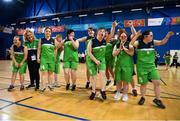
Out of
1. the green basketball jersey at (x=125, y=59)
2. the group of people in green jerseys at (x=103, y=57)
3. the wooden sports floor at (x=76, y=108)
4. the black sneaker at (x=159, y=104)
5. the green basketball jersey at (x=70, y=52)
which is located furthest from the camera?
the green basketball jersey at (x=70, y=52)

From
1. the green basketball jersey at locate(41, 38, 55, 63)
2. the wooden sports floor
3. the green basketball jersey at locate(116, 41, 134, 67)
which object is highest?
the green basketball jersey at locate(41, 38, 55, 63)

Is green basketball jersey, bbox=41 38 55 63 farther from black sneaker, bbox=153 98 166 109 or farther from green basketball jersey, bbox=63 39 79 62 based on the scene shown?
black sneaker, bbox=153 98 166 109

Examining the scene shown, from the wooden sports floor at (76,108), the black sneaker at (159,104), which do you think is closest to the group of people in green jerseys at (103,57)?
the black sneaker at (159,104)

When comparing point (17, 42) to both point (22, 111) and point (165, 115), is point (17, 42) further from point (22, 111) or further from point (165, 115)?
point (165, 115)

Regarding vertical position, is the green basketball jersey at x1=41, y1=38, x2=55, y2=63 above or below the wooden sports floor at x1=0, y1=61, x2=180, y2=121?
above

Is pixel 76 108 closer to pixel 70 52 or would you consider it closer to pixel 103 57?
pixel 103 57

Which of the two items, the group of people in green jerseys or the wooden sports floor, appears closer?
the wooden sports floor

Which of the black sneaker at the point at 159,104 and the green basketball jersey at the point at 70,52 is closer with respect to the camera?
the black sneaker at the point at 159,104

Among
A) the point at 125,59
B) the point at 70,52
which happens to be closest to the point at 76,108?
the point at 125,59

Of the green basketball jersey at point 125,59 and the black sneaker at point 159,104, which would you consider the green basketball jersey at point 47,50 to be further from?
the black sneaker at point 159,104

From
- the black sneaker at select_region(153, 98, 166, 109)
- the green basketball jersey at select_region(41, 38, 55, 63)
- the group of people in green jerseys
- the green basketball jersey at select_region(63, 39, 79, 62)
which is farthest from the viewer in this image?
the green basketball jersey at select_region(63, 39, 79, 62)

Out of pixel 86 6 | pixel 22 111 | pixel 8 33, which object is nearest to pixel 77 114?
pixel 22 111

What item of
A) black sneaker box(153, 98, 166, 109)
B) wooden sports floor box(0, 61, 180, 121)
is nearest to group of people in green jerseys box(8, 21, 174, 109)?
black sneaker box(153, 98, 166, 109)

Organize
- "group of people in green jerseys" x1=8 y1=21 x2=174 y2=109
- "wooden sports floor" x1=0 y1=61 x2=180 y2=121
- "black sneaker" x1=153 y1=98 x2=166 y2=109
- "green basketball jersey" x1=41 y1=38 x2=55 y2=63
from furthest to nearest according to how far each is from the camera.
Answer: "green basketball jersey" x1=41 y1=38 x2=55 y2=63 < "group of people in green jerseys" x1=8 y1=21 x2=174 y2=109 < "black sneaker" x1=153 y1=98 x2=166 y2=109 < "wooden sports floor" x1=0 y1=61 x2=180 y2=121
